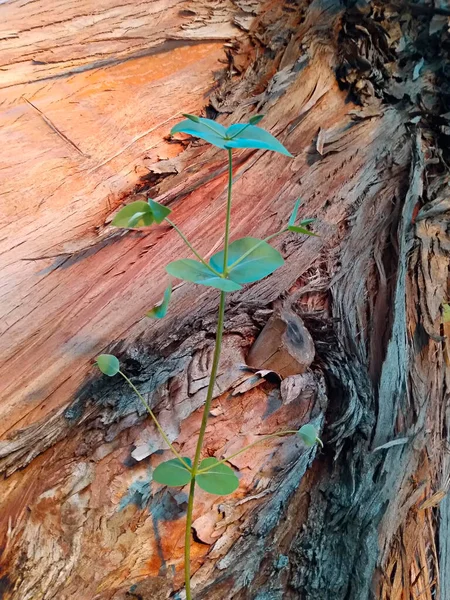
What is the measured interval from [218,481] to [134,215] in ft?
1.25

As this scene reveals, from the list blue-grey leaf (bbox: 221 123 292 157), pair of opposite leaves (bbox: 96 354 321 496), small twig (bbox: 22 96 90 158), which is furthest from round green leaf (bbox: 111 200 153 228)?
small twig (bbox: 22 96 90 158)

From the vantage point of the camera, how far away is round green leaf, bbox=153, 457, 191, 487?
80 centimetres

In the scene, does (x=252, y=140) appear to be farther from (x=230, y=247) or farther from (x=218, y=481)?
(x=218, y=481)

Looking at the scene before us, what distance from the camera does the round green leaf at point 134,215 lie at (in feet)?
2.31

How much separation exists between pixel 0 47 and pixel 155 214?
1.02 metres

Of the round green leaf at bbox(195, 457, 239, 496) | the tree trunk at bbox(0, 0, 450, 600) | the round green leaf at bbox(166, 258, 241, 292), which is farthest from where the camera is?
the tree trunk at bbox(0, 0, 450, 600)

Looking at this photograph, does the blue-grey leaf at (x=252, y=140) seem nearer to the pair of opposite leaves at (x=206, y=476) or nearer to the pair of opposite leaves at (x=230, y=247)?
the pair of opposite leaves at (x=230, y=247)

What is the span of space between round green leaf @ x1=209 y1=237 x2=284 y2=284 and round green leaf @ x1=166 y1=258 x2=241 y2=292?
1.1 inches

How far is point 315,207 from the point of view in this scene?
1391 millimetres

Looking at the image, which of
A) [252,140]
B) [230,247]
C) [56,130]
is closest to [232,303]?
[230,247]

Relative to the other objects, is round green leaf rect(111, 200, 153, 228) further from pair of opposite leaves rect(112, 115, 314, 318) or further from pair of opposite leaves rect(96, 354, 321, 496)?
pair of opposite leaves rect(96, 354, 321, 496)

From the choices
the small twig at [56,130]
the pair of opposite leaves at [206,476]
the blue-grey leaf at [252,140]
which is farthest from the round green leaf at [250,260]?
the small twig at [56,130]

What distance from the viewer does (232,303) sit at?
1.18 metres

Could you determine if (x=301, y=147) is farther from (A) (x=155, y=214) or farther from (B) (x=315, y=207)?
(A) (x=155, y=214)
